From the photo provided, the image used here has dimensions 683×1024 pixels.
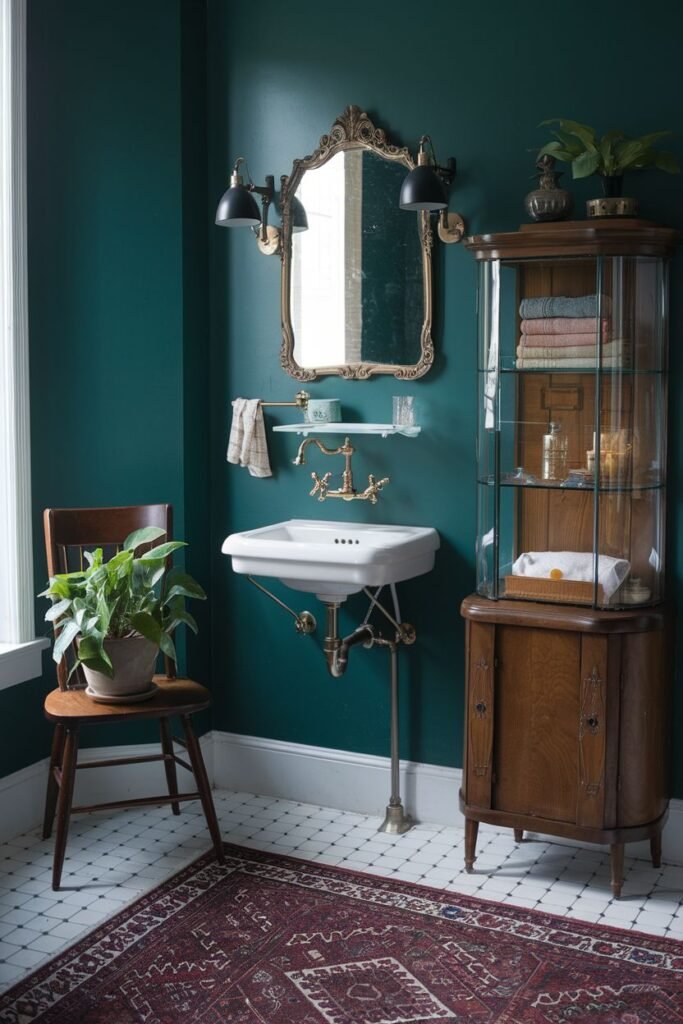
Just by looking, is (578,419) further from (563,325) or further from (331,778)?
(331,778)

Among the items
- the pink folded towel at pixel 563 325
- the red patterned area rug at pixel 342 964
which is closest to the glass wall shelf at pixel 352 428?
the pink folded towel at pixel 563 325

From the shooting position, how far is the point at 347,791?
3.88 meters

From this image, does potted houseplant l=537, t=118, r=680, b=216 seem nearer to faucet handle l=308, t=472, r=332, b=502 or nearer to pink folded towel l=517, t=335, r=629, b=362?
pink folded towel l=517, t=335, r=629, b=362

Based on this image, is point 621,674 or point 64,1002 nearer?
point 64,1002

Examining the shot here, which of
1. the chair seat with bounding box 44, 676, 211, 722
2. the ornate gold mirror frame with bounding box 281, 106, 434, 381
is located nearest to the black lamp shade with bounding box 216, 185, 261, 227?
the ornate gold mirror frame with bounding box 281, 106, 434, 381

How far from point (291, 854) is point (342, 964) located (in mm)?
688

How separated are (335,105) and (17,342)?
4.22ft

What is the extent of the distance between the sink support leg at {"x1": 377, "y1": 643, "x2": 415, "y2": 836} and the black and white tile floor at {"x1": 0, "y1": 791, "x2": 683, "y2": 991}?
4 cm

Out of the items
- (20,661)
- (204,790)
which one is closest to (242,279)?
(20,661)

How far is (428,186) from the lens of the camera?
129 inches

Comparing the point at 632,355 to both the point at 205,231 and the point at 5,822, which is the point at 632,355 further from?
the point at 5,822

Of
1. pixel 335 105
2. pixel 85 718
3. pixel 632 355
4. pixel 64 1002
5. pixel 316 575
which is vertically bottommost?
pixel 64 1002

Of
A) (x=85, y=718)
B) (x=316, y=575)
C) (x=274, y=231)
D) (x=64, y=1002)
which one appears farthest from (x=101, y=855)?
(x=274, y=231)

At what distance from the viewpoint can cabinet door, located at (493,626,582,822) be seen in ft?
10.4
